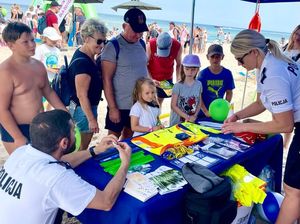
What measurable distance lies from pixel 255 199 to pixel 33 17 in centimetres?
1373

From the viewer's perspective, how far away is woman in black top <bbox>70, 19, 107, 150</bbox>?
7.52 feet

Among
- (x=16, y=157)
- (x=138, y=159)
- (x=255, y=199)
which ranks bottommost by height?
(x=255, y=199)

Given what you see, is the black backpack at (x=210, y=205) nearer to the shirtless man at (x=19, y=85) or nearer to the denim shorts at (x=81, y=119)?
the shirtless man at (x=19, y=85)

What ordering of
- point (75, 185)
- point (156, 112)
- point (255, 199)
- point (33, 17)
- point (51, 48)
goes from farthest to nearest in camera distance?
point (33, 17) < point (51, 48) < point (156, 112) < point (255, 199) < point (75, 185)

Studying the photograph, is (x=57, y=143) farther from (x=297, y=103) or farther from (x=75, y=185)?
(x=297, y=103)

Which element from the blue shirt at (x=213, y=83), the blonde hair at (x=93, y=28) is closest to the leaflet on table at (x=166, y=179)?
the blonde hair at (x=93, y=28)

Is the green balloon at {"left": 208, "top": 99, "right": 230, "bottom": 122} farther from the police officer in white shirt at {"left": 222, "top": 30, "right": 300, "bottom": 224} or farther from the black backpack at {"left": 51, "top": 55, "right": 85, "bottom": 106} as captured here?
the black backpack at {"left": 51, "top": 55, "right": 85, "bottom": 106}

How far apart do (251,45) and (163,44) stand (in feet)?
5.67

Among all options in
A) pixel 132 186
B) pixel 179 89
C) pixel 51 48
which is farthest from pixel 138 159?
pixel 51 48

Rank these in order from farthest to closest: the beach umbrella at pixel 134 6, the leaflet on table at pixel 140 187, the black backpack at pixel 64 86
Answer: the beach umbrella at pixel 134 6
the black backpack at pixel 64 86
the leaflet on table at pixel 140 187

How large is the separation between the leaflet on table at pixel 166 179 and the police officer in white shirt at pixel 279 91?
684mm

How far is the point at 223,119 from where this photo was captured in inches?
99.7

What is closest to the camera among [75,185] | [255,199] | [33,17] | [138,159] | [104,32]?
[75,185]

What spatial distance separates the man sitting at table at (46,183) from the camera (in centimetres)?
121
